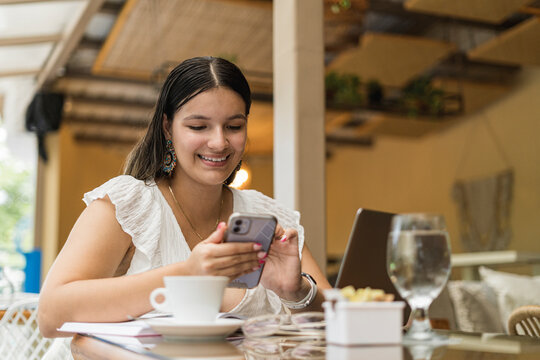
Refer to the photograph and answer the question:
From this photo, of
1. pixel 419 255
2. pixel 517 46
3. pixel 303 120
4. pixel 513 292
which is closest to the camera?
pixel 419 255

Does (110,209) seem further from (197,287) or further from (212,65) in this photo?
(197,287)

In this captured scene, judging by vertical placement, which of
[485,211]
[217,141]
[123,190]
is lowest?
[123,190]

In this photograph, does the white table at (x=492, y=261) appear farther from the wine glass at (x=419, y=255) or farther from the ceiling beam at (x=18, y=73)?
the ceiling beam at (x=18, y=73)

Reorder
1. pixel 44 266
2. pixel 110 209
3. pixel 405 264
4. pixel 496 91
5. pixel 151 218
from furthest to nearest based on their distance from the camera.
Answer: pixel 44 266 → pixel 496 91 → pixel 151 218 → pixel 110 209 → pixel 405 264

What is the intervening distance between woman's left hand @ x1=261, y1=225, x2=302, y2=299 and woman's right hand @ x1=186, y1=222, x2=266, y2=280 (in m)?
0.13

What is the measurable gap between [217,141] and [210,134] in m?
0.04

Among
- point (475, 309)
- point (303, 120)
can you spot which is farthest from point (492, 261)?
point (303, 120)

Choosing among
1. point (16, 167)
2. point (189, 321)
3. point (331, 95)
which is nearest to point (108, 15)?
point (331, 95)

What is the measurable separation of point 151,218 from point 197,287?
0.68 meters

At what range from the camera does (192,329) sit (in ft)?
3.01

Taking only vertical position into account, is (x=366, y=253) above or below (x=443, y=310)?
above

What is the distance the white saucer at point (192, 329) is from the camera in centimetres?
91

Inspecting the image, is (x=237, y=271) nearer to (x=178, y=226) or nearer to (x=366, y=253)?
(x=366, y=253)

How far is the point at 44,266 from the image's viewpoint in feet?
27.5
